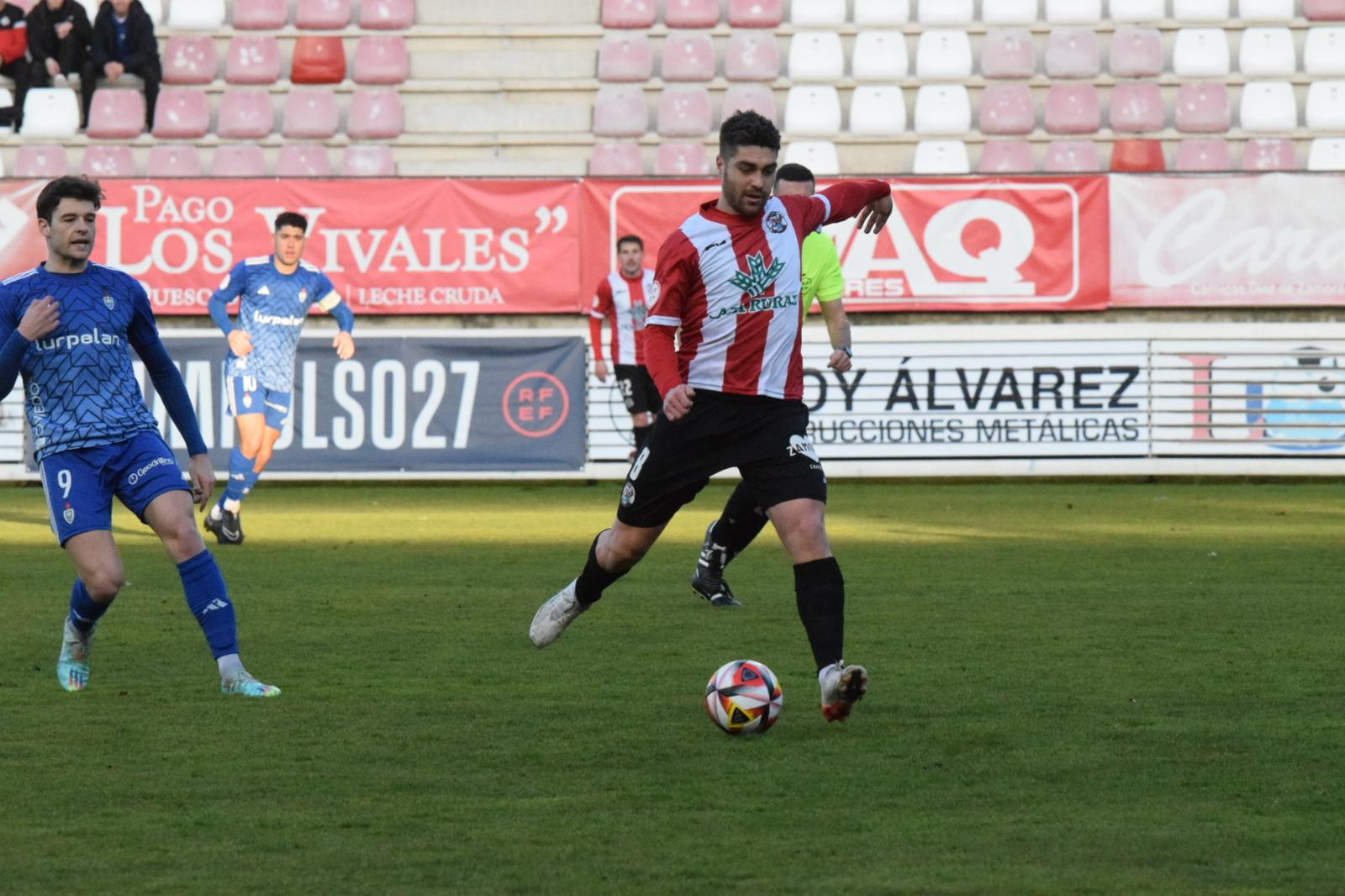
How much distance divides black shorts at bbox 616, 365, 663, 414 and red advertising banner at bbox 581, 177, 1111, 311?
2.41 m

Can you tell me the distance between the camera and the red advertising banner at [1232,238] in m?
19.1

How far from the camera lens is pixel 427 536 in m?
14.2

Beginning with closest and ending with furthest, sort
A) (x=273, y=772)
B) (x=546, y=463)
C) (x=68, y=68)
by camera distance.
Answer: (x=273, y=772) < (x=546, y=463) < (x=68, y=68)

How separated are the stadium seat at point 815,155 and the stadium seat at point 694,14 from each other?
2.51 m

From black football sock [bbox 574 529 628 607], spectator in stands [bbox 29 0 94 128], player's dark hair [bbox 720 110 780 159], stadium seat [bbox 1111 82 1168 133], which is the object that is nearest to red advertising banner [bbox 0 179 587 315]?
spectator in stands [bbox 29 0 94 128]

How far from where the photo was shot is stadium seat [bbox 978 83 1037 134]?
22.3 m

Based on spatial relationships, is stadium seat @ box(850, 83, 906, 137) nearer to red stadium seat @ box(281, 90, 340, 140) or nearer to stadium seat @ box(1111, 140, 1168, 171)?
stadium seat @ box(1111, 140, 1168, 171)

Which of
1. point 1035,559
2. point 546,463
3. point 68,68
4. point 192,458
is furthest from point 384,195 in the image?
point 192,458

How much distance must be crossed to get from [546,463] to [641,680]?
12.2 metres

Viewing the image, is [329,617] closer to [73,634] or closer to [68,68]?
[73,634]

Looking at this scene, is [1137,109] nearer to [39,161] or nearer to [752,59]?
[752,59]

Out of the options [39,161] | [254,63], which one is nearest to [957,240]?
[254,63]

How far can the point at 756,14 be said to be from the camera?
922 inches

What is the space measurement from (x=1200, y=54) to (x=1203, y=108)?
0.87 meters
